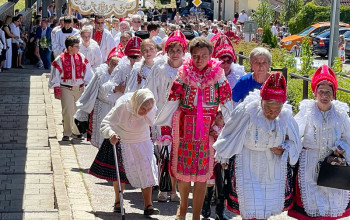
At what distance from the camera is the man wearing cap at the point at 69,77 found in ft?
45.4

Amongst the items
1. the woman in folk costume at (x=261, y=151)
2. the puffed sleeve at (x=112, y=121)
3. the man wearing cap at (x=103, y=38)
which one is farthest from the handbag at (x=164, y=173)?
the man wearing cap at (x=103, y=38)

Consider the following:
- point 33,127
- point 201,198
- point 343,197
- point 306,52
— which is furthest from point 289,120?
point 306,52

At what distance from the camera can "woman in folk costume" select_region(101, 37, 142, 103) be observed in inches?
433

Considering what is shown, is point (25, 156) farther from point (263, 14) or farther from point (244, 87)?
point (263, 14)

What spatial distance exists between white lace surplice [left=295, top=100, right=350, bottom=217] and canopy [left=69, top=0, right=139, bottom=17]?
15609 mm

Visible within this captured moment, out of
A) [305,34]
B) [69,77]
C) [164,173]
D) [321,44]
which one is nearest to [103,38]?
[69,77]

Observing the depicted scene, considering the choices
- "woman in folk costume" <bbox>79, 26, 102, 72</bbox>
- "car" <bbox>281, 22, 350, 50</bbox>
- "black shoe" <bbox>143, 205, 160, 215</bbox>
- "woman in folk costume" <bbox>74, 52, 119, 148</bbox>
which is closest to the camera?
"black shoe" <bbox>143, 205, 160, 215</bbox>

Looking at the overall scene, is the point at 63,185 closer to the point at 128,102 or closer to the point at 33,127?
the point at 128,102

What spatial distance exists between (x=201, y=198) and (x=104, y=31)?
333 inches

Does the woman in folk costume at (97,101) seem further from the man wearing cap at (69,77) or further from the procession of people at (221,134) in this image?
the man wearing cap at (69,77)

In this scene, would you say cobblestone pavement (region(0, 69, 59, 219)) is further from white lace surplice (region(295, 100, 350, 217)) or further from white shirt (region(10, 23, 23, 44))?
white shirt (region(10, 23, 23, 44))

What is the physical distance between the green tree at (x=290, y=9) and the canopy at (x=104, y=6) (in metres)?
26.1

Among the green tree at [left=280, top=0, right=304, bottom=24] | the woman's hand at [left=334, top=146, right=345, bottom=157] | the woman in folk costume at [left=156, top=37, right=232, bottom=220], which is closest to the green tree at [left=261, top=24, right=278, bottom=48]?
the green tree at [left=280, top=0, right=304, bottom=24]

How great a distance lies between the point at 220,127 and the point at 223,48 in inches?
67.3
